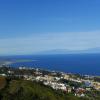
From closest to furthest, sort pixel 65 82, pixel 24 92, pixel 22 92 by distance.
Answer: pixel 22 92, pixel 24 92, pixel 65 82

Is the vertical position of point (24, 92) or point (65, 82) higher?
point (24, 92)

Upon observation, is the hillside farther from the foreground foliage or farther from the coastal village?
the coastal village

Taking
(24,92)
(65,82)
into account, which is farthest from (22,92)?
(65,82)

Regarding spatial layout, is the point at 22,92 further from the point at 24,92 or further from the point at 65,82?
the point at 65,82

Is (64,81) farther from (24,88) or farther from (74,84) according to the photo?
(24,88)

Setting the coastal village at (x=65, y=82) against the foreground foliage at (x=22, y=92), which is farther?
the coastal village at (x=65, y=82)

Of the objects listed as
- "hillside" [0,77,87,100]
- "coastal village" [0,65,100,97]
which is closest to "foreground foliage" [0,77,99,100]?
"hillside" [0,77,87,100]

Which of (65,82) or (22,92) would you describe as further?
(65,82)

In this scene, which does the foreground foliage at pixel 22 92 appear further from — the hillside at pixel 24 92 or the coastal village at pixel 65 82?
the coastal village at pixel 65 82

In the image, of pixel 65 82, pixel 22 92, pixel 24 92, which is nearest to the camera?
pixel 22 92

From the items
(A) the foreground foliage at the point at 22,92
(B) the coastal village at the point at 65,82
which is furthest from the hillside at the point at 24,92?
(B) the coastal village at the point at 65,82

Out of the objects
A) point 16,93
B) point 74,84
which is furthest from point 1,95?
point 74,84
